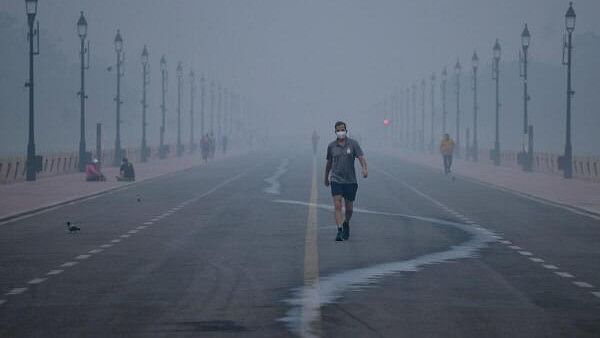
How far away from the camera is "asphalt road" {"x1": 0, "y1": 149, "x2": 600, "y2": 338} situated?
1182 cm

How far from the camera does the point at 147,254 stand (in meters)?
18.9

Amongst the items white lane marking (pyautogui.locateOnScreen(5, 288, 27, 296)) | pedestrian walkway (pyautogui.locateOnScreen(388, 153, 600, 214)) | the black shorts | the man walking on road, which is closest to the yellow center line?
the man walking on road

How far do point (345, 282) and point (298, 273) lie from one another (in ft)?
3.73

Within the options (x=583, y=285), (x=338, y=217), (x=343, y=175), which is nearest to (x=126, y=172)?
(x=338, y=217)

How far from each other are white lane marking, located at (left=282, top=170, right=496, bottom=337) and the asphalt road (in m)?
0.02

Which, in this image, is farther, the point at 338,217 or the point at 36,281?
the point at 338,217

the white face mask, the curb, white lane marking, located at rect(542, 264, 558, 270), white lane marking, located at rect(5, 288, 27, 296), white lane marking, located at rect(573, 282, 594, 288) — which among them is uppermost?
the white face mask

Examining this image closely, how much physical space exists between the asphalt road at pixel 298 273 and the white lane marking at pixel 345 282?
0.02 m

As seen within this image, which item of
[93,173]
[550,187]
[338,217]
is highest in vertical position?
[93,173]

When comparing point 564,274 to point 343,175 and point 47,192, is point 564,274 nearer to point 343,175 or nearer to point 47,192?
point 343,175

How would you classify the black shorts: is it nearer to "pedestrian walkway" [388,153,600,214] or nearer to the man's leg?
the man's leg

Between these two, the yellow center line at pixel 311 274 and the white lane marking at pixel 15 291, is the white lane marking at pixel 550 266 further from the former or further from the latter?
the white lane marking at pixel 15 291

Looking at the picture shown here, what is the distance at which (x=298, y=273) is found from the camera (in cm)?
1612

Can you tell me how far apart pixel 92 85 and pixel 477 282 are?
5909 inches
